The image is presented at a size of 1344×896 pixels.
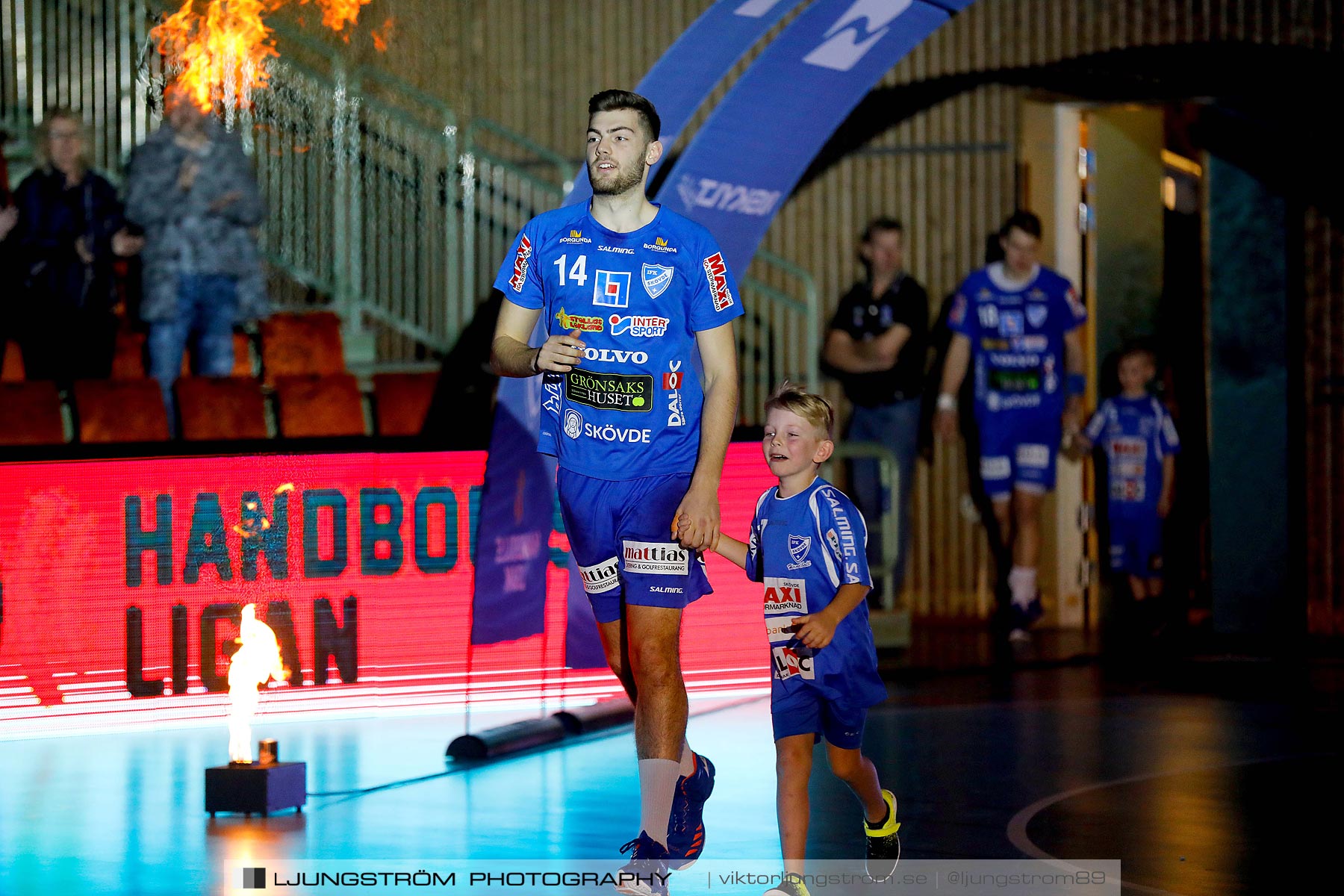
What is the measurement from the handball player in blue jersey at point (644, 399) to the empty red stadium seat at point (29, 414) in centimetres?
446

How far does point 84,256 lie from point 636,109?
5.63 metres

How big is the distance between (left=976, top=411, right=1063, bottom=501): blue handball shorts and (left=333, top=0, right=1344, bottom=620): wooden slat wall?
826mm

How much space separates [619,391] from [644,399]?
77 millimetres

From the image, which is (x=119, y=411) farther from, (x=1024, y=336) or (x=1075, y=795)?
(x=1024, y=336)

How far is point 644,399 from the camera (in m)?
5.35

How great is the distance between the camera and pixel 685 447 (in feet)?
17.8

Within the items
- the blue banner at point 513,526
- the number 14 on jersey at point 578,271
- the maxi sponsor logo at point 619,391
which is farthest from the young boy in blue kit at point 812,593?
the blue banner at point 513,526

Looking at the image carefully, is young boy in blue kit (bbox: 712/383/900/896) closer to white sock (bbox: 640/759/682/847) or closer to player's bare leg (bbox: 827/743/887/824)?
player's bare leg (bbox: 827/743/887/824)

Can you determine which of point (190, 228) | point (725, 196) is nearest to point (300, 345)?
point (190, 228)

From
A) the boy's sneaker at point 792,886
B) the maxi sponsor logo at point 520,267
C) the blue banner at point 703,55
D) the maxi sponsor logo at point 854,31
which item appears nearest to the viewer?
the boy's sneaker at point 792,886

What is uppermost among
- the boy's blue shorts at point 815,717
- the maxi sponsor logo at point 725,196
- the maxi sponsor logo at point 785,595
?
the maxi sponsor logo at point 725,196

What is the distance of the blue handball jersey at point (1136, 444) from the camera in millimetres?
11477

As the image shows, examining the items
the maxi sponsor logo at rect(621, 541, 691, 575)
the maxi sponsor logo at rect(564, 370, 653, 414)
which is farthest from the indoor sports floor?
the maxi sponsor logo at rect(564, 370, 653, 414)

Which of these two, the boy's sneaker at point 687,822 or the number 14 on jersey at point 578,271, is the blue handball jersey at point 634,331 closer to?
the number 14 on jersey at point 578,271
